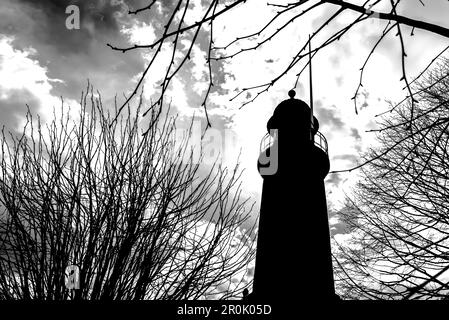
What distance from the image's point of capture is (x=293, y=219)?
809 centimetres

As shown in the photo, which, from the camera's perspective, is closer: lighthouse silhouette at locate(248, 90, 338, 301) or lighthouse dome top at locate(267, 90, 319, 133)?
lighthouse silhouette at locate(248, 90, 338, 301)

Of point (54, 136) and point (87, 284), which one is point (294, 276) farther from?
point (54, 136)

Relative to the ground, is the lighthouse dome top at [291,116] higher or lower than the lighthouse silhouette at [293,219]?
higher

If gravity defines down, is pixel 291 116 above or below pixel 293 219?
above

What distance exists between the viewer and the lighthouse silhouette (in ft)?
24.8

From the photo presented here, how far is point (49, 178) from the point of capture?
5047 mm

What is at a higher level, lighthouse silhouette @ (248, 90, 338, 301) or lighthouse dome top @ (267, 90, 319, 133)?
lighthouse dome top @ (267, 90, 319, 133)

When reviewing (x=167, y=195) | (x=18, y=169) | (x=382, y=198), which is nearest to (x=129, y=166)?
(x=167, y=195)

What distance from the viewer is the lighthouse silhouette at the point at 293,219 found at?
7566 millimetres

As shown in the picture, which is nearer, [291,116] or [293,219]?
[293,219]

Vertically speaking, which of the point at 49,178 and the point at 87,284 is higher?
the point at 49,178

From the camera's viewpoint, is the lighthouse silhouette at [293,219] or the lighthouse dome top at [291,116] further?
the lighthouse dome top at [291,116]

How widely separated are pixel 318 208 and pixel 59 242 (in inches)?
238
